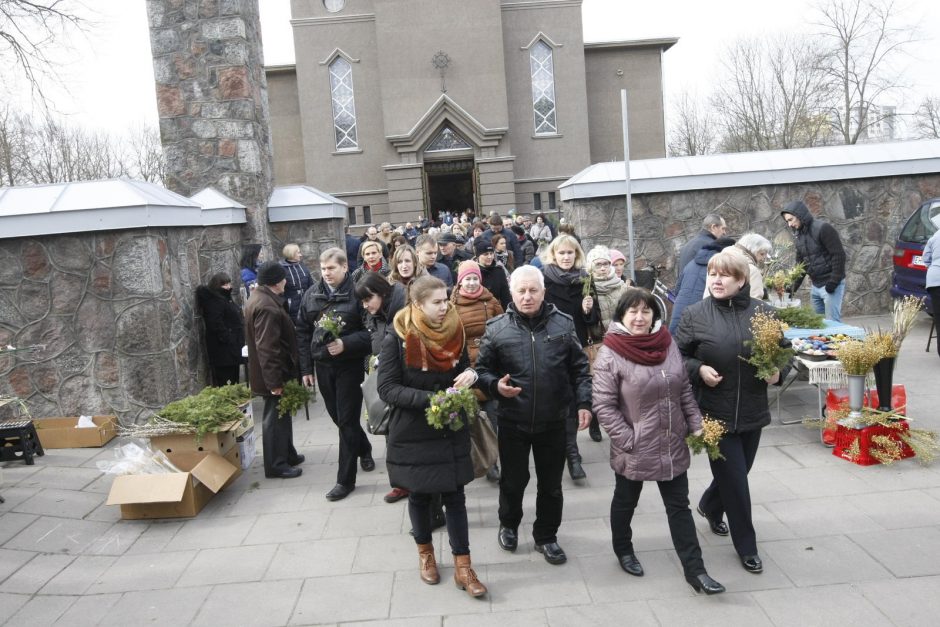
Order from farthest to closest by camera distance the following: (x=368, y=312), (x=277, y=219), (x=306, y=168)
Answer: (x=306, y=168) < (x=277, y=219) < (x=368, y=312)

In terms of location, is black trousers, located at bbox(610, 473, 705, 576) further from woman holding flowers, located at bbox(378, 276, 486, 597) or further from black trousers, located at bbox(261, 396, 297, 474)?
black trousers, located at bbox(261, 396, 297, 474)

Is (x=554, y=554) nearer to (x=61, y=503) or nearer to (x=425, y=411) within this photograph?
(x=425, y=411)

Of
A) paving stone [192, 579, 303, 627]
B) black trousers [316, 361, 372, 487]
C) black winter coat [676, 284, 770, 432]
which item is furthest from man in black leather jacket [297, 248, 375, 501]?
black winter coat [676, 284, 770, 432]

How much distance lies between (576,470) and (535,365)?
5.82 feet

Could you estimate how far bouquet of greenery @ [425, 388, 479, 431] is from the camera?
379 centimetres

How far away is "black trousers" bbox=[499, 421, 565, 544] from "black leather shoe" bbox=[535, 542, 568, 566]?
0.04 m

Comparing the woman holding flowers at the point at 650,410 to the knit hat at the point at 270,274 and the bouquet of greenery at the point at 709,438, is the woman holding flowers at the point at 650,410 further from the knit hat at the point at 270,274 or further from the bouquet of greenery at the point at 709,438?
the knit hat at the point at 270,274

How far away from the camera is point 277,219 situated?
1094cm

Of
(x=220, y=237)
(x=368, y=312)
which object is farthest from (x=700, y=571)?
(x=220, y=237)

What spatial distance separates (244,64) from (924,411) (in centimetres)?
895

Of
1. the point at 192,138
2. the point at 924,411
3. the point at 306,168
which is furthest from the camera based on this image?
the point at 306,168

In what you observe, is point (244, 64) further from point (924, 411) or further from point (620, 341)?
point (924, 411)

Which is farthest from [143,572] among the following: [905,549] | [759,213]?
[759,213]

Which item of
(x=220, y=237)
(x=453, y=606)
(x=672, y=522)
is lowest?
(x=453, y=606)
